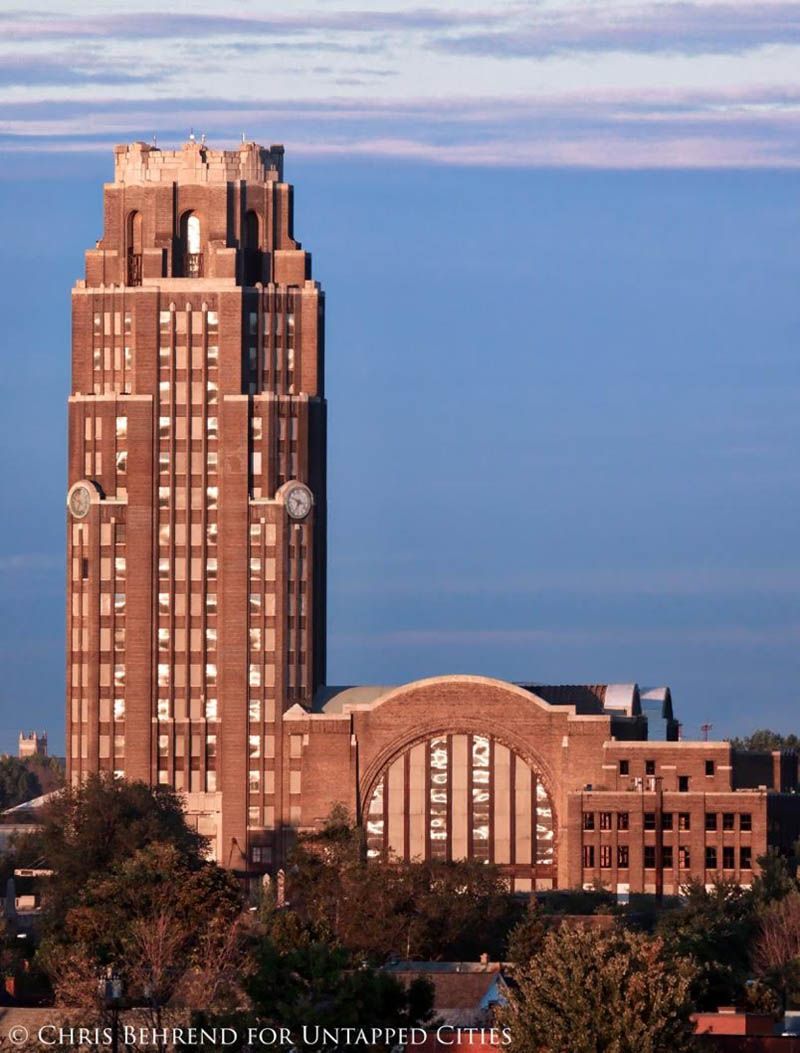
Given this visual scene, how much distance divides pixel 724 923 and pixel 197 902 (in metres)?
34.4

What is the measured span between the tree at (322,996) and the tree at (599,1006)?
462 centimetres

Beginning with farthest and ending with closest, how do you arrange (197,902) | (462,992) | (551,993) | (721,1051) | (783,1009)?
1. (197,902)
2. (783,1009)
3. (462,992)
4. (721,1051)
5. (551,993)

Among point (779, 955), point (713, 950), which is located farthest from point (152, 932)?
point (779, 955)

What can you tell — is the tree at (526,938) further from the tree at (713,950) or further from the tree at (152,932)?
the tree at (152,932)

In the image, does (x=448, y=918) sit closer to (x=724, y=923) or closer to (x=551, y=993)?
(x=724, y=923)

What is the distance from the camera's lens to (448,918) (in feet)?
642

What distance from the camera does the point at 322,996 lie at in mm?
124375

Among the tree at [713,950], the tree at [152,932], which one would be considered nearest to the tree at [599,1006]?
the tree at [152,932]

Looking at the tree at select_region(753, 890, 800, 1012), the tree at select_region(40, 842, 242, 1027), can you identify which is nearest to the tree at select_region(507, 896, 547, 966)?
the tree at select_region(753, 890, 800, 1012)

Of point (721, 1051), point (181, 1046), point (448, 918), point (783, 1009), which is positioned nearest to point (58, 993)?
point (181, 1046)

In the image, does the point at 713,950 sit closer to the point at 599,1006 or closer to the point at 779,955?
the point at 779,955

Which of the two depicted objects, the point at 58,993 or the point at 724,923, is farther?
the point at 724,923

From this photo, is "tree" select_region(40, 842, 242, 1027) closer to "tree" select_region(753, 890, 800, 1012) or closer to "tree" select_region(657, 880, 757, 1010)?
"tree" select_region(657, 880, 757, 1010)

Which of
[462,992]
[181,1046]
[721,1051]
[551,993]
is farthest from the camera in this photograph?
[462,992]
